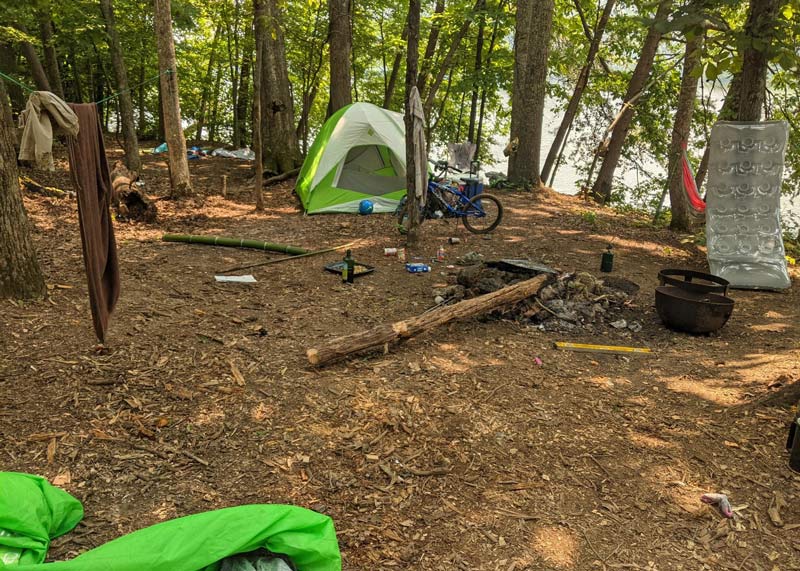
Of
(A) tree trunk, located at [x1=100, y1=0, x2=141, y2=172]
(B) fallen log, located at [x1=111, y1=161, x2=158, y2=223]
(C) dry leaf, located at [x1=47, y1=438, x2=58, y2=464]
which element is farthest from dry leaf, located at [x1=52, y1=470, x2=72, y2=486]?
(A) tree trunk, located at [x1=100, y1=0, x2=141, y2=172]

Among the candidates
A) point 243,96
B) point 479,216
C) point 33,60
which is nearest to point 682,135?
point 479,216

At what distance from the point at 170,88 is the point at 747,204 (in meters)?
7.90

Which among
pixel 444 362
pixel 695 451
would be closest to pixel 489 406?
pixel 444 362

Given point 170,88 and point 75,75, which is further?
point 75,75

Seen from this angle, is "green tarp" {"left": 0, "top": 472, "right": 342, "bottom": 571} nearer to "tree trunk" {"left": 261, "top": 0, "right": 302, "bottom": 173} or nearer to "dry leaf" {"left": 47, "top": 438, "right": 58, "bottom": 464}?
"dry leaf" {"left": 47, "top": 438, "right": 58, "bottom": 464}

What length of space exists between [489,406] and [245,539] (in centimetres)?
205

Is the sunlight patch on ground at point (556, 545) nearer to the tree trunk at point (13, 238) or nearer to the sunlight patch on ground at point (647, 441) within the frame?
the sunlight patch on ground at point (647, 441)

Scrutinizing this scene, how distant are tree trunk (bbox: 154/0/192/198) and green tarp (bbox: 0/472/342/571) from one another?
7.15 meters

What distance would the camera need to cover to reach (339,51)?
11.1 metres

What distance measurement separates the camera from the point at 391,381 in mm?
3922

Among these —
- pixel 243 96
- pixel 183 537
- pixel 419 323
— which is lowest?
pixel 183 537

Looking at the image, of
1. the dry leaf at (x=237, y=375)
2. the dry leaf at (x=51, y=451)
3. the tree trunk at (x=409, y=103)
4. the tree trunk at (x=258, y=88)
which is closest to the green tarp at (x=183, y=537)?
the dry leaf at (x=51, y=451)

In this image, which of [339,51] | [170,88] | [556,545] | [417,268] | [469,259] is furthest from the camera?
[339,51]

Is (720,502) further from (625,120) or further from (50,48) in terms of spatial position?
(50,48)
